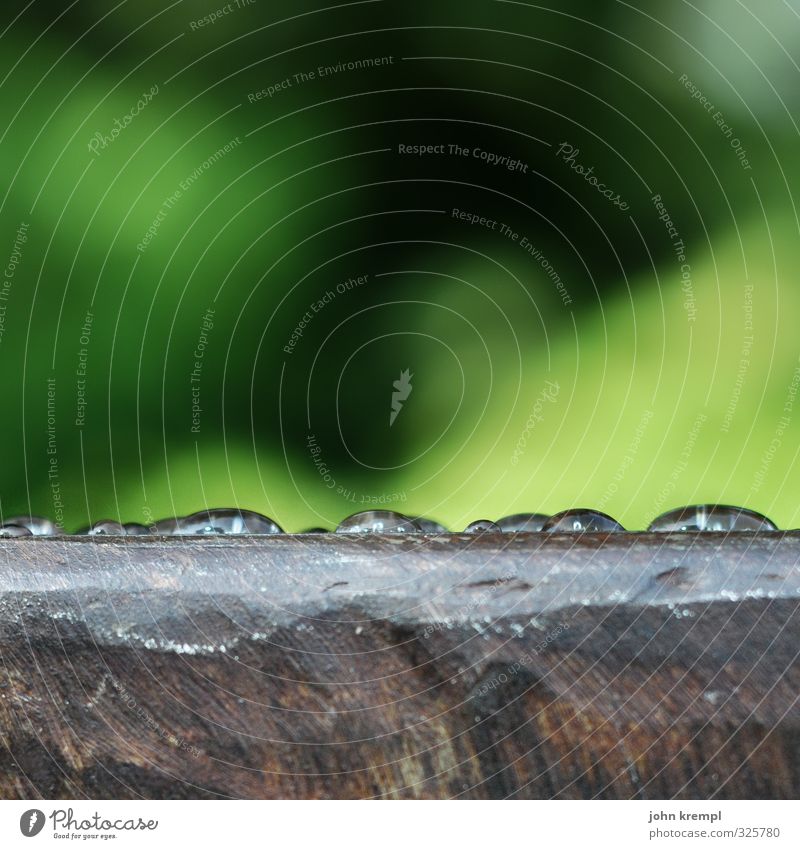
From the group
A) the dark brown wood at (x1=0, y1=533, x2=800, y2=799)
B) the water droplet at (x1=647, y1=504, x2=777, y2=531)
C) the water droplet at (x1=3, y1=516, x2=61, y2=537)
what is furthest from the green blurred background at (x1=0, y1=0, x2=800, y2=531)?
the dark brown wood at (x1=0, y1=533, x2=800, y2=799)

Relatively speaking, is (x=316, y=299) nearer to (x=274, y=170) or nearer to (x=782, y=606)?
(x=274, y=170)

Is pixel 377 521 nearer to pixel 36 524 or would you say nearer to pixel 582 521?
pixel 582 521

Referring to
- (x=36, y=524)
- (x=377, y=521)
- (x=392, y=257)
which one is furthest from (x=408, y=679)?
(x=392, y=257)

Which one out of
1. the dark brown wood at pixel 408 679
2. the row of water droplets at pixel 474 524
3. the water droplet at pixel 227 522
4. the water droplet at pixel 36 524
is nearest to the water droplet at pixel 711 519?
the row of water droplets at pixel 474 524

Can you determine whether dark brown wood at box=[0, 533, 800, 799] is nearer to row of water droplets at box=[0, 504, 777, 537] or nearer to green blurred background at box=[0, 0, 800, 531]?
row of water droplets at box=[0, 504, 777, 537]

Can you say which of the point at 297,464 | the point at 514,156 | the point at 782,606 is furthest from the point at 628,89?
the point at 782,606

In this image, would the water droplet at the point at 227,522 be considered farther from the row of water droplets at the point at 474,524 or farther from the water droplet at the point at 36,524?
the water droplet at the point at 36,524
